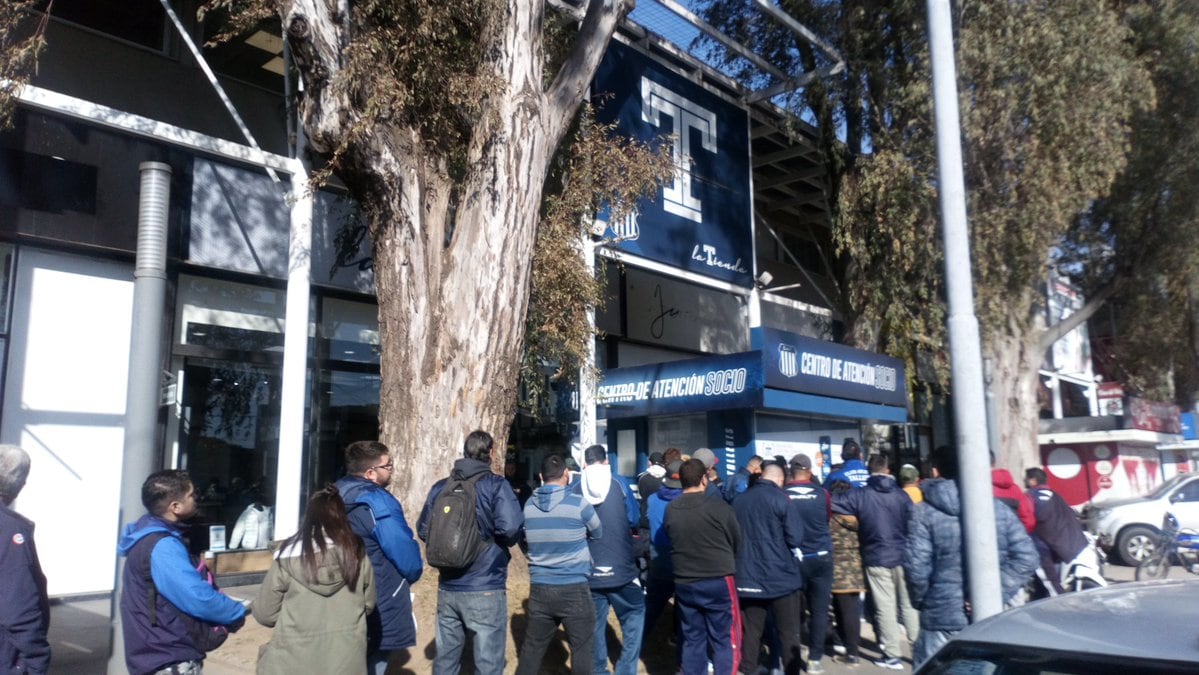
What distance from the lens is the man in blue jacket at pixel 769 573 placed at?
676 cm

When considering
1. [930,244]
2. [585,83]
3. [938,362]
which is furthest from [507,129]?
[938,362]

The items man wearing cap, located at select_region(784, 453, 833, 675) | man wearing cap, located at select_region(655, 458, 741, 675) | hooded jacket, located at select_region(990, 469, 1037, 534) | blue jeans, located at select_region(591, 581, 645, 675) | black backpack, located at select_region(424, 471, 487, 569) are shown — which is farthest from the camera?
man wearing cap, located at select_region(784, 453, 833, 675)

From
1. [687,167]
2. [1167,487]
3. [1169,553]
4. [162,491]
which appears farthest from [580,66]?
[1167,487]

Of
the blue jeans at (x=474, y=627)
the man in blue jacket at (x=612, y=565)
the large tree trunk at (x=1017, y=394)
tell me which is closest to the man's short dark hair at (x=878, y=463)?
the man in blue jacket at (x=612, y=565)

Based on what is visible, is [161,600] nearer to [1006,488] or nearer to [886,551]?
[886,551]

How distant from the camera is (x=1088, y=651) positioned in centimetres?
264

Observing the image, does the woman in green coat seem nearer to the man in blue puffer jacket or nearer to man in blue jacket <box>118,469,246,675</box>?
man in blue jacket <box>118,469,246,675</box>

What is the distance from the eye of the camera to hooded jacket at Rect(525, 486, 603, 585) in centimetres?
583

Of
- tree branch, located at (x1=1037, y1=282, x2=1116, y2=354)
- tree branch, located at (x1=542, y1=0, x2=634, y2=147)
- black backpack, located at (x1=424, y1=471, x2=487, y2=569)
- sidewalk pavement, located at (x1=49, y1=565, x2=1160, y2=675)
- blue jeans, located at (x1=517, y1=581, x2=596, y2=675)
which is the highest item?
tree branch, located at (x1=542, y1=0, x2=634, y2=147)

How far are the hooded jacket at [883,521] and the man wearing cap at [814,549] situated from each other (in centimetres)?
43

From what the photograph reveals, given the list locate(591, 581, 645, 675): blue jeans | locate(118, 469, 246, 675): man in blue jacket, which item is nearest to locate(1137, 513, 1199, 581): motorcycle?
locate(591, 581, 645, 675): blue jeans

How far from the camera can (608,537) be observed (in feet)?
21.4

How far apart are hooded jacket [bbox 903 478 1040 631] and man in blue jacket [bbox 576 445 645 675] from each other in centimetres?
185

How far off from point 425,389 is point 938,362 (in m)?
11.1
